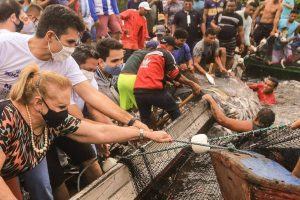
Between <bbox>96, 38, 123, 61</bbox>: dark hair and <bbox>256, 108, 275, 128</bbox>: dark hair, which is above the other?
<bbox>96, 38, 123, 61</bbox>: dark hair

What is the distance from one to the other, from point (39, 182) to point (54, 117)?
0.70 metres

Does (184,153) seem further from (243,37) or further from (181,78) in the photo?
(243,37)

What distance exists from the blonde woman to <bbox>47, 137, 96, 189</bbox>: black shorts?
61 centimetres

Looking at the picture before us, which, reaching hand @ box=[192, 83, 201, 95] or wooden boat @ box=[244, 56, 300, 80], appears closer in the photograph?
reaching hand @ box=[192, 83, 201, 95]

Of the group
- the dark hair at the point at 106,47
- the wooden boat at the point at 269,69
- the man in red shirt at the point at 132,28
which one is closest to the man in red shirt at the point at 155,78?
the dark hair at the point at 106,47

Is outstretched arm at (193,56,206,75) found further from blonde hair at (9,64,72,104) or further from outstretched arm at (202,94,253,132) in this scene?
blonde hair at (9,64,72,104)

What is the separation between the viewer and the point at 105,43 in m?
5.38

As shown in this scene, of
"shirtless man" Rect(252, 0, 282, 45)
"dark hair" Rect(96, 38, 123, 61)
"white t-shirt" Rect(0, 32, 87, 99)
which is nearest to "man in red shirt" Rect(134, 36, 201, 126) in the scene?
"dark hair" Rect(96, 38, 123, 61)

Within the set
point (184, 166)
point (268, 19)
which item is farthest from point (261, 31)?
point (184, 166)

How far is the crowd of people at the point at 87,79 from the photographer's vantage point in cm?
285

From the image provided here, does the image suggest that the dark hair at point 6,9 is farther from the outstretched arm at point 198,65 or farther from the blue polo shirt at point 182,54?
the outstretched arm at point 198,65

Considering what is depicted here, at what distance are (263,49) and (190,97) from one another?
6.17m

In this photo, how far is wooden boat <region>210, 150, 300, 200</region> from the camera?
3369 millimetres

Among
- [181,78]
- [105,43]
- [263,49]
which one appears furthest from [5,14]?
[263,49]
